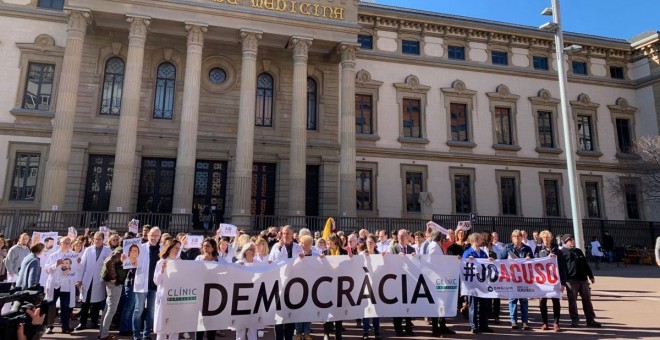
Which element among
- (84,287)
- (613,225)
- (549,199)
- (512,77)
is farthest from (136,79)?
(613,225)

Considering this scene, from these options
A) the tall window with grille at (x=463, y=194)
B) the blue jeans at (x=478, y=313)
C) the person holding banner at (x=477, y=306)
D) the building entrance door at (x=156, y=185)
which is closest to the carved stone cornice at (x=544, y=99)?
the tall window with grille at (x=463, y=194)

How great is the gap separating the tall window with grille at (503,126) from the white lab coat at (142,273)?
94.8 ft

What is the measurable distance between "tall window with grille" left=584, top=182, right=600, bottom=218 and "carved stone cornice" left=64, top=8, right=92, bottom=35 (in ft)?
117

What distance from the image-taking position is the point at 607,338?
850cm

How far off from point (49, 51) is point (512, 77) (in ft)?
103

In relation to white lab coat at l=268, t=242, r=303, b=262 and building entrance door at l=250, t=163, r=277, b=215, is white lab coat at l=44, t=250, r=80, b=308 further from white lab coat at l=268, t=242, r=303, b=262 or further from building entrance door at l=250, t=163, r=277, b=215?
building entrance door at l=250, t=163, r=277, b=215

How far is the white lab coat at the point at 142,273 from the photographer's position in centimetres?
788

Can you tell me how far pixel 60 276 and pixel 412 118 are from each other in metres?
25.1

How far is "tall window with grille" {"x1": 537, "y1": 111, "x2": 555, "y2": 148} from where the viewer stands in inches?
1299

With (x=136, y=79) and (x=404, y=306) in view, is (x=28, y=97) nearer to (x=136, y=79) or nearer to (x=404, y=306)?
(x=136, y=79)

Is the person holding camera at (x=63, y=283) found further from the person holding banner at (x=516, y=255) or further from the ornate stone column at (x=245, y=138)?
the ornate stone column at (x=245, y=138)

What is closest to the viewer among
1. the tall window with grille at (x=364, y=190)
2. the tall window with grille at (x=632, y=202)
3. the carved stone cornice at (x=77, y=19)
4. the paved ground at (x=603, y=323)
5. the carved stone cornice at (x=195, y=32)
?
the paved ground at (x=603, y=323)

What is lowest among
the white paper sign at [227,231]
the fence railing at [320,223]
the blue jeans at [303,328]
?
the blue jeans at [303,328]

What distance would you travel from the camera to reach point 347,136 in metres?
24.9
